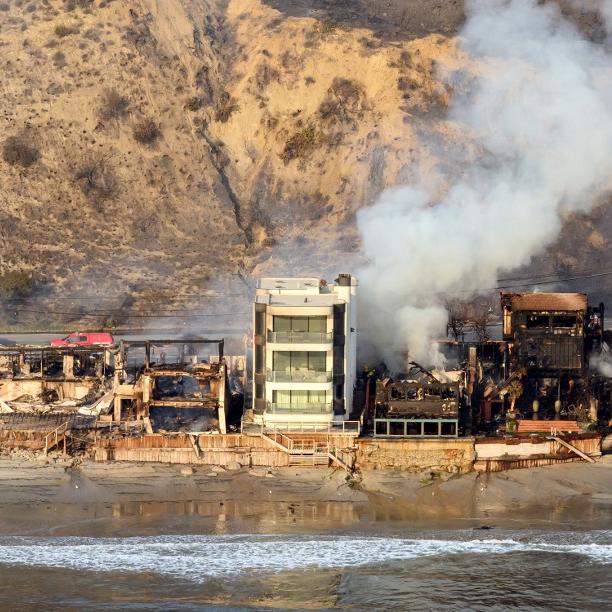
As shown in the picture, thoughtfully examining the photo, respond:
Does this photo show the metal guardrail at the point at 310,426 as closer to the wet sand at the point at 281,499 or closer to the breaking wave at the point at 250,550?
the wet sand at the point at 281,499

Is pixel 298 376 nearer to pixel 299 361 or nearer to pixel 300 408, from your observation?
pixel 299 361

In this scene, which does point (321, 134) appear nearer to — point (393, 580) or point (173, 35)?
point (173, 35)

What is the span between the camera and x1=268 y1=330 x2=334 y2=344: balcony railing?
251ft

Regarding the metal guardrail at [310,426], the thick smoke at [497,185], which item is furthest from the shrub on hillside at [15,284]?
the metal guardrail at [310,426]

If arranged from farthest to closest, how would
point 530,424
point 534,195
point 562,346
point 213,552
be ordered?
1. point 534,195
2. point 562,346
3. point 530,424
4. point 213,552

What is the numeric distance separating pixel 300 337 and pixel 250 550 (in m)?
16.6

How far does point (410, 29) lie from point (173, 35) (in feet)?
68.7

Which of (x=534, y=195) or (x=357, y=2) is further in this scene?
(x=357, y=2)

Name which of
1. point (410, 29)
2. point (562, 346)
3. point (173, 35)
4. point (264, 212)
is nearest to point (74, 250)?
point (264, 212)

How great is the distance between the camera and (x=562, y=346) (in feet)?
273

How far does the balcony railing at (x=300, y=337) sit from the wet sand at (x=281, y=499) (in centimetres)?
682

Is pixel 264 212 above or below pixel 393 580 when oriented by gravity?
above

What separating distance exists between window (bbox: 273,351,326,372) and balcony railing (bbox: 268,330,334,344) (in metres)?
0.56

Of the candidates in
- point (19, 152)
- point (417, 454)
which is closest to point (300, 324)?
point (417, 454)
